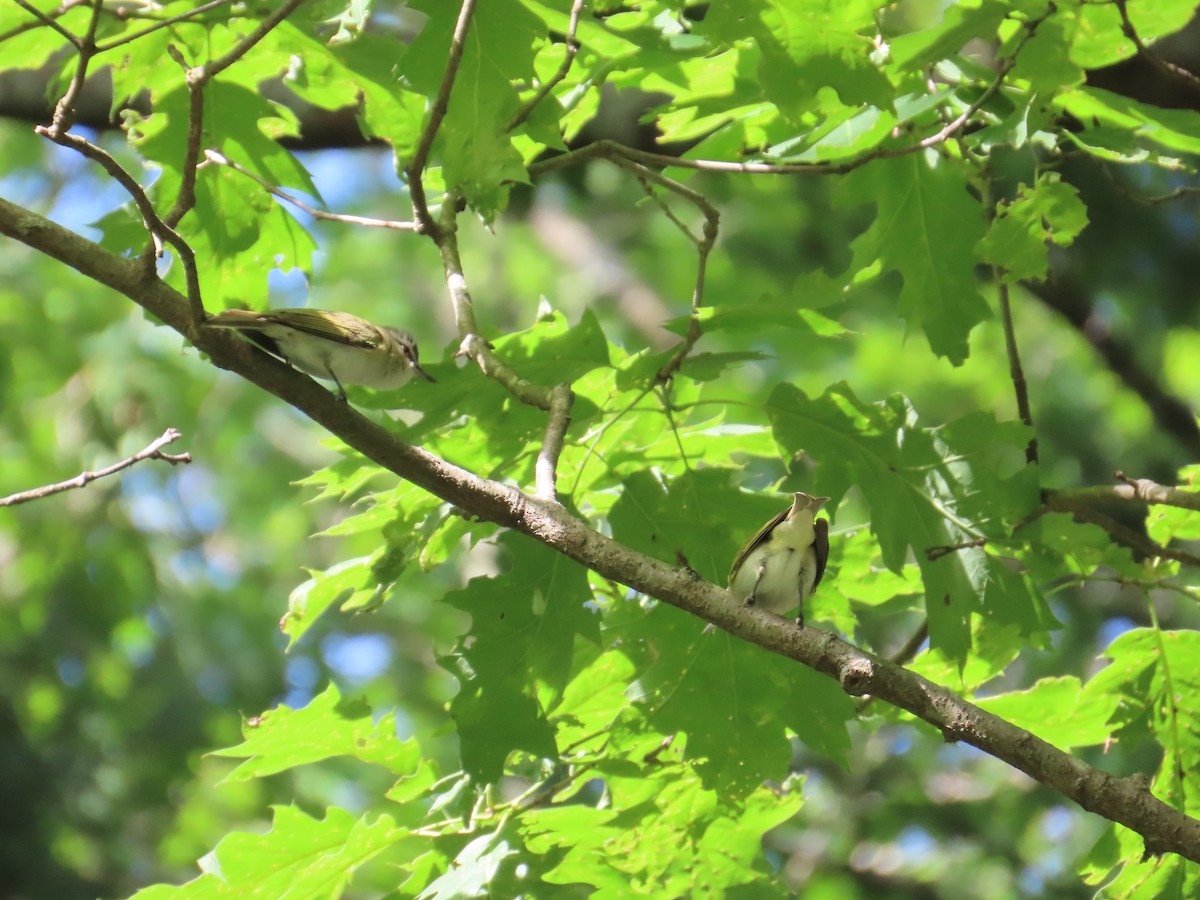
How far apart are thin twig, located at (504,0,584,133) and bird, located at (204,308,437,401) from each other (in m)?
0.61

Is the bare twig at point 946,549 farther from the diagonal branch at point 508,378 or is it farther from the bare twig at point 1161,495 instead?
the diagonal branch at point 508,378

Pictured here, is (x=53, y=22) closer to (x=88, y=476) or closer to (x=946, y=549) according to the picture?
(x=88, y=476)

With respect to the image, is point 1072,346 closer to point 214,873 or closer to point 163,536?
point 163,536

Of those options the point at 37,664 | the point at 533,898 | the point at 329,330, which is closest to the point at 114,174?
the point at 329,330

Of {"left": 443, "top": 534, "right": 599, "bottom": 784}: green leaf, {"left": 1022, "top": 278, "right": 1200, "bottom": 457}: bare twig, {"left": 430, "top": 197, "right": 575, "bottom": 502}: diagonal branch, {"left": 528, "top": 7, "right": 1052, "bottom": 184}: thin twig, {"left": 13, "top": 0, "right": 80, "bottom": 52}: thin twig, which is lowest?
{"left": 1022, "top": 278, "right": 1200, "bottom": 457}: bare twig

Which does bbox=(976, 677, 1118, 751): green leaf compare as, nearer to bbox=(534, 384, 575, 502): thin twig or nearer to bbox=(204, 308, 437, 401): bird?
bbox=(534, 384, 575, 502): thin twig

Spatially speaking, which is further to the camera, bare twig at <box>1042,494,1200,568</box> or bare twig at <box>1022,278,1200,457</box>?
bare twig at <box>1022,278,1200,457</box>

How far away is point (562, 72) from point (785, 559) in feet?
3.87

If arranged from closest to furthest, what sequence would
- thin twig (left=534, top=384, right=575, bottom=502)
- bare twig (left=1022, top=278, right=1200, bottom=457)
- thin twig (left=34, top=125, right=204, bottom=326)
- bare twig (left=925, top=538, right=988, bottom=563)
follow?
thin twig (left=34, top=125, right=204, bottom=326)
thin twig (left=534, top=384, right=575, bottom=502)
bare twig (left=925, top=538, right=988, bottom=563)
bare twig (left=1022, top=278, right=1200, bottom=457)

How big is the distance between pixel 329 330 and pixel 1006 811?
6.54 m

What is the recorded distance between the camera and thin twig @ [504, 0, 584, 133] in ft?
8.11

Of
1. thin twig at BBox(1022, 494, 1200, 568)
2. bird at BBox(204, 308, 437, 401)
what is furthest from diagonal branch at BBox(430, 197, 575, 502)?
thin twig at BBox(1022, 494, 1200, 568)

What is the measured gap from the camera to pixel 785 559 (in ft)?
8.36

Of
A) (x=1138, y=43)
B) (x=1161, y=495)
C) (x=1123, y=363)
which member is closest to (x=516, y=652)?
(x=1161, y=495)
